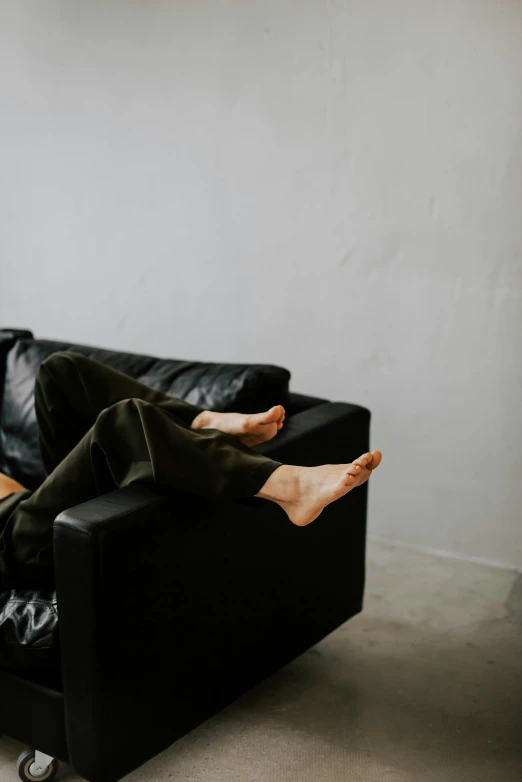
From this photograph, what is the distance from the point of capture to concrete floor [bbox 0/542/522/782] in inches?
83.6

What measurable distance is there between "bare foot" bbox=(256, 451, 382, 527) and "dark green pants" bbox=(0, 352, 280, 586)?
0.03 metres

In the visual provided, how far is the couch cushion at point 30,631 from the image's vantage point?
1936 mm

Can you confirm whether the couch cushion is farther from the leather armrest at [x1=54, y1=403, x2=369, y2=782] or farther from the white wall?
the white wall

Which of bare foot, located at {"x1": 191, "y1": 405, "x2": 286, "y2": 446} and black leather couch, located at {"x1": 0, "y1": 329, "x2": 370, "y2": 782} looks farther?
bare foot, located at {"x1": 191, "y1": 405, "x2": 286, "y2": 446}

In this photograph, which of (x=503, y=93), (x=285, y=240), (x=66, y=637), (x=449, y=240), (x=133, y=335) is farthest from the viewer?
(x=133, y=335)

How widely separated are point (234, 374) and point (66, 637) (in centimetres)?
83

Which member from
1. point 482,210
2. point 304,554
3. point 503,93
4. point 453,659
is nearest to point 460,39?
point 503,93

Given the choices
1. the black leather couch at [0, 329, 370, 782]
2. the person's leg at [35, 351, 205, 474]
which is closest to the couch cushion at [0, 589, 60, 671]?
the black leather couch at [0, 329, 370, 782]

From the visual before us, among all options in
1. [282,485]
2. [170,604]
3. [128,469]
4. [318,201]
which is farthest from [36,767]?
[318,201]

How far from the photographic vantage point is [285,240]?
3.33 metres

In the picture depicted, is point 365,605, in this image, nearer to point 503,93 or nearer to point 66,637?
point 66,637

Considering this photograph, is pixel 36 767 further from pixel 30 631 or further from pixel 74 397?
pixel 74 397

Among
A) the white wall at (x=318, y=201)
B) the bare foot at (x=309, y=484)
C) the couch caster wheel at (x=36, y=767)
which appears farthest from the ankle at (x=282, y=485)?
the white wall at (x=318, y=201)

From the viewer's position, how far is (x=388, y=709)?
2352 mm
